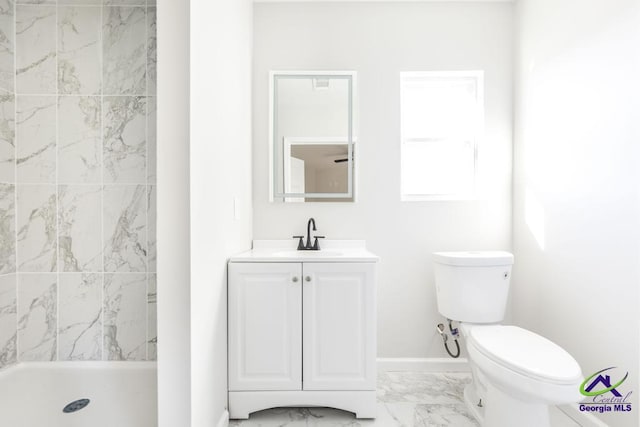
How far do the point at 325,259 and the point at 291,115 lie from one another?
111 centimetres

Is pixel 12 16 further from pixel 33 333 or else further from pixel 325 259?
pixel 325 259

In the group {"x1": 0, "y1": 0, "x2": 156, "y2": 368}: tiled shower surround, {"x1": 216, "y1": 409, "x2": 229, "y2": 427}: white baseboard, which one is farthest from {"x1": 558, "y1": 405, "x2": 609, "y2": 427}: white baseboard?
{"x1": 0, "y1": 0, "x2": 156, "y2": 368}: tiled shower surround


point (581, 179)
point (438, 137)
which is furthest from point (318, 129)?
point (581, 179)

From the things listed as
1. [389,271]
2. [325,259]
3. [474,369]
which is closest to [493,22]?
[389,271]

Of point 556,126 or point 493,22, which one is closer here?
point 556,126

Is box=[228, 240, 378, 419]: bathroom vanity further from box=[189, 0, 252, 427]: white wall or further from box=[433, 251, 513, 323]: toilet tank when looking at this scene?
box=[433, 251, 513, 323]: toilet tank

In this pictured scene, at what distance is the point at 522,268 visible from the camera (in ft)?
6.92

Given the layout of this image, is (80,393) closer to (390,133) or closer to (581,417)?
(390,133)

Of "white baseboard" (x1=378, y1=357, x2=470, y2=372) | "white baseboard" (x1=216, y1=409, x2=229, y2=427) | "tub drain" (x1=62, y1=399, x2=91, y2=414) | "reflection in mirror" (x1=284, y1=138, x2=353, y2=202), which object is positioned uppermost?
"reflection in mirror" (x1=284, y1=138, x2=353, y2=202)

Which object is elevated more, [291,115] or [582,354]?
[291,115]

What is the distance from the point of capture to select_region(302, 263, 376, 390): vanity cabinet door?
1.62 metres

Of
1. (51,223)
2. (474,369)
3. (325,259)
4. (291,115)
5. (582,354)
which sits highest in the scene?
(291,115)

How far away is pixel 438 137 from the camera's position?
2289 mm

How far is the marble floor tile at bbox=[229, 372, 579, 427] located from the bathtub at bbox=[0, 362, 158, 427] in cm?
48
